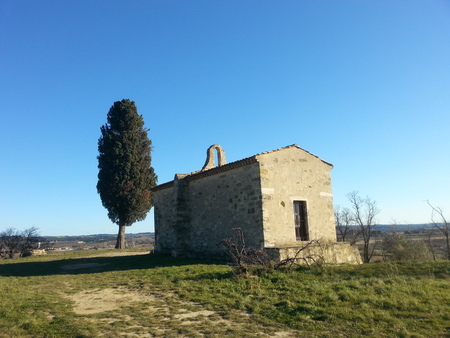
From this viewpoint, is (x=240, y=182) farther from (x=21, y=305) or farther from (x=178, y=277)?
(x=21, y=305)

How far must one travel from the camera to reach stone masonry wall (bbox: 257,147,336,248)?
12297 millimetres

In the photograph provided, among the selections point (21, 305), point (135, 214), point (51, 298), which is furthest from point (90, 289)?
point (135, 214)

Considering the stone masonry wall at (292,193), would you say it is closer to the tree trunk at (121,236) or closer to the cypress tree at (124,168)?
the cypress tree at (124,168)

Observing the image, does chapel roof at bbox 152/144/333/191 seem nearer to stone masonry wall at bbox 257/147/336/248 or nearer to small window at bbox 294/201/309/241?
stone masonry wall at bbox 257/147/336/248

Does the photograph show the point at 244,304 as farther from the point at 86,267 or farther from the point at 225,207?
the point at 86,267

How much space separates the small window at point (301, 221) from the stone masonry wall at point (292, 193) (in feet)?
A: 0.61

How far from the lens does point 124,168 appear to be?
83.9 ft

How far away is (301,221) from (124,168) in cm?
1672

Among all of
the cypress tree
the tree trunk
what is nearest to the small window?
the cypress tree

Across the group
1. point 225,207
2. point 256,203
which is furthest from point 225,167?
point 256,203

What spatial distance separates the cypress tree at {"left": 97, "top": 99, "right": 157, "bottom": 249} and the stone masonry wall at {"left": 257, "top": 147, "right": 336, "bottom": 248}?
607 inches

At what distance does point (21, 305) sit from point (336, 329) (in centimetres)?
644

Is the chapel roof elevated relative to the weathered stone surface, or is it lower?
elevated

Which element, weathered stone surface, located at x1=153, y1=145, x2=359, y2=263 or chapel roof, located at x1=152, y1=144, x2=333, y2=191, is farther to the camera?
chapel roof, located at x1=152, y1=144, x2=333, y2=191
